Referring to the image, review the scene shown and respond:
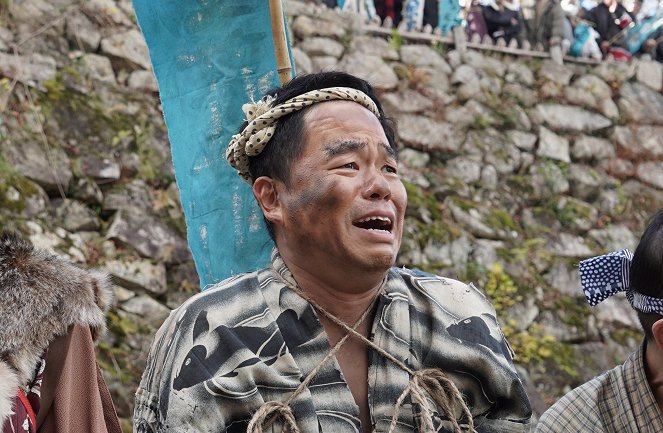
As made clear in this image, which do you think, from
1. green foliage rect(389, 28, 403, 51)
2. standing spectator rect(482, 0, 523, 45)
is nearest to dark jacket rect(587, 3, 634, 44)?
standing spectator rect(482, 0, 523, 45)

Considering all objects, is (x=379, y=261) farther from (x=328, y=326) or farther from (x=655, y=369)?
(x=655, y=369)

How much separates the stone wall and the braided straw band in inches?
164

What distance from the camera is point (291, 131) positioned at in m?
2.26

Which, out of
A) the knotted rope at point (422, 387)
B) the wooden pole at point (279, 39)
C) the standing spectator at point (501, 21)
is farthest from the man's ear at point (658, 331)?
the standing spectator at point (501, 21)

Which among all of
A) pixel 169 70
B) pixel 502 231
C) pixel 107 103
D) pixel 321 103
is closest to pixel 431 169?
pixel 502 231

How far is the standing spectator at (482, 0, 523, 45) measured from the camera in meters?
11.8

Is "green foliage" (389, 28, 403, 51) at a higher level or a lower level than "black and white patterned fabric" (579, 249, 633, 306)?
lower

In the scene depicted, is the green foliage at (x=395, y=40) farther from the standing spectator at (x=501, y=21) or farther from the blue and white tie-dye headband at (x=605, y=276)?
the blue and white tie-dye headband at (x=605, y=276)

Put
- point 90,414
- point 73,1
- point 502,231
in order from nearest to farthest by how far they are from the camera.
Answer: point 90,414 < point 73,1 < point 502,231

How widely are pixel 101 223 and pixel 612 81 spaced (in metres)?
7.64

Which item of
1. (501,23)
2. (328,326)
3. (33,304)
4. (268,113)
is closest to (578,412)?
(328,326)

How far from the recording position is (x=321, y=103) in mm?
2283

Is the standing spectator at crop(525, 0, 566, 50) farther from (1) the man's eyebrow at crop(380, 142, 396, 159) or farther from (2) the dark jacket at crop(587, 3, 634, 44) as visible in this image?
(1) the man's eyebrow at crop(380, 142, 396, 159)

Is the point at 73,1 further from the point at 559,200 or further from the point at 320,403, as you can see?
the point at 320,403
